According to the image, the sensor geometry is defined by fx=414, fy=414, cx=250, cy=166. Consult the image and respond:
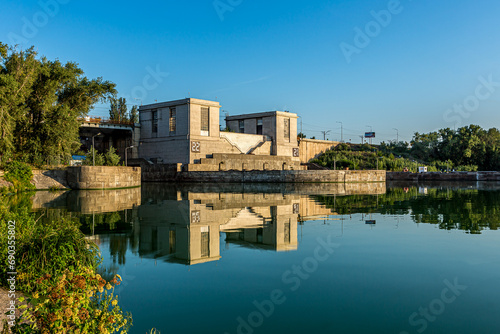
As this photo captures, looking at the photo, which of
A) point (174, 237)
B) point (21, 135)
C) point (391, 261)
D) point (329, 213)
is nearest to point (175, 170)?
point (21, 135)

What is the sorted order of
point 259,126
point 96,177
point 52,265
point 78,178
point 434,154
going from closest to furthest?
point 52,265 → point 78,178 → point 96,177 → point 259,126 → point 434,154

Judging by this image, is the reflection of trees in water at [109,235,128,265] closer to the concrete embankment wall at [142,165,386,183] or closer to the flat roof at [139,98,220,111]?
the concrete embankment wall at [142,165,386,183]

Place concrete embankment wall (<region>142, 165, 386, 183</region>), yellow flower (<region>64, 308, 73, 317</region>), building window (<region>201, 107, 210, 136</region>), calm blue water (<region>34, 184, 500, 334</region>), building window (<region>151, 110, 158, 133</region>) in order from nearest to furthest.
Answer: yellow flower (<region>64, 308, 73, 317</region>)
calm blue water (<region>34, 184, 500, 334</region>)
concrete embankment wall (<region>142, 165, 386, 183</region>)
building window (<region>201, 107, 210, 136</region>)
building window (<region>151, 110, 158, 133</region>)

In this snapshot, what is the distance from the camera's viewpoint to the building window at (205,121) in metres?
60.4

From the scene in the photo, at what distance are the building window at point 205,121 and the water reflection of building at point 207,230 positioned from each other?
4008 centimetres

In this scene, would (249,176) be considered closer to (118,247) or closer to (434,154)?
(118,247)

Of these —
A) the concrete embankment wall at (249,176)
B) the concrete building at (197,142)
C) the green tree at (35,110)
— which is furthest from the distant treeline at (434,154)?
the green tree at (35,110)

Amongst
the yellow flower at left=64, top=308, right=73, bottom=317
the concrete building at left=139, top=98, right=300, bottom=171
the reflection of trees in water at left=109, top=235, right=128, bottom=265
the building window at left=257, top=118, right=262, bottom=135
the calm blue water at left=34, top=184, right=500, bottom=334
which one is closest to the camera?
the yellow flower at left=64, top=308, right=73, bottom=317

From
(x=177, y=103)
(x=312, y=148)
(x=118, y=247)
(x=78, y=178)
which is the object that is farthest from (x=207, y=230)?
(x=312, y=148)

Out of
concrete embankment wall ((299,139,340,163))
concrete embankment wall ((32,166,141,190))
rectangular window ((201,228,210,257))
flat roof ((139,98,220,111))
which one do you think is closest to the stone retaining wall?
concrete embankment wall ((32,166,141,190))

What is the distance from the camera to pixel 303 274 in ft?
29.2

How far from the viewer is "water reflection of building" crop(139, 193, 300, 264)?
443 inches

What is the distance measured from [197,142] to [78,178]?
24.0m

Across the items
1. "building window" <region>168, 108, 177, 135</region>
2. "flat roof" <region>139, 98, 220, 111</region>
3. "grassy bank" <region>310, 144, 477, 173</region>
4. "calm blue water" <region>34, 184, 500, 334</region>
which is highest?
"flat roof" <region>139, 98, 220, 111</region>
